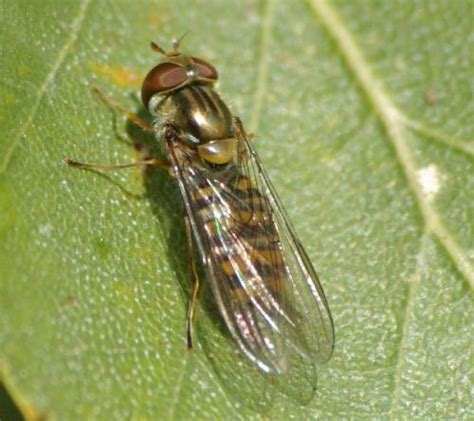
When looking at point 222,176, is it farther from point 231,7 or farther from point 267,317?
point 231,7

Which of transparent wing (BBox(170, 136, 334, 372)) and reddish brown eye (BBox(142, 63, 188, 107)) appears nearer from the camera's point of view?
transparent wing (BBox(170, 136, 334, 372))

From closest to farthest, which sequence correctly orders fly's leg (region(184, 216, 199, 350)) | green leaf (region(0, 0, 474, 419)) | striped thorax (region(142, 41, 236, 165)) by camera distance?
green leaf (region(0, 0, 474, 419)) < fly's leg (region(184, 216, 199, 350)) < striped thorax (region(142, 41, 236, 165))

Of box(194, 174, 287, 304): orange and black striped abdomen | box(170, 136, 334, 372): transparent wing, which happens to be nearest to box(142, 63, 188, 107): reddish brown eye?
box(170, 136, 334, 372): transparent wing

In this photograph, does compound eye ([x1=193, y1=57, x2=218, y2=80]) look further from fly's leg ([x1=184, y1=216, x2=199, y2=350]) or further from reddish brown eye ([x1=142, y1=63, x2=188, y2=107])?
fly's leg ([x1=184, y1=216, x2=199, y2=350])

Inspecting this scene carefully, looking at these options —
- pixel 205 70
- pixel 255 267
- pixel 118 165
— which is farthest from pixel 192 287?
pixel 205 70

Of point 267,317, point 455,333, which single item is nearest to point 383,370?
point 455,333

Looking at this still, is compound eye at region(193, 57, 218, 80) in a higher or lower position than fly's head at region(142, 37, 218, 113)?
higher

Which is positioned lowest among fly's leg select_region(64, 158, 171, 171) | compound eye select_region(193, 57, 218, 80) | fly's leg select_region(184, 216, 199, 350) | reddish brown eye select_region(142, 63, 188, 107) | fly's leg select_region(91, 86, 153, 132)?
fly's leg select_region(184, 216, 199, 350)

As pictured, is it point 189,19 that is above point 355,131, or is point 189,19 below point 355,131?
above
